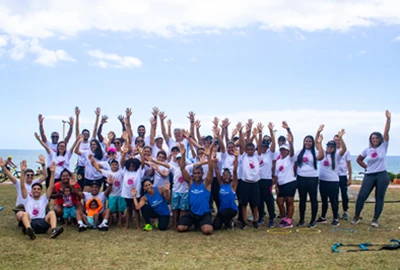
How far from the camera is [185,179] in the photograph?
839cm

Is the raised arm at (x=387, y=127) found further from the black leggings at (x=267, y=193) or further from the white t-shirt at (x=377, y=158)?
the black leggings at (x=267, y=193)

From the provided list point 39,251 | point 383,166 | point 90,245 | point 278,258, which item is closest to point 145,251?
point 90,245

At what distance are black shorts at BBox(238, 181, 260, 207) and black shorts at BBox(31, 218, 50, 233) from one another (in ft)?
13.2

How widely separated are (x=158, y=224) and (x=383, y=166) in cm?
504

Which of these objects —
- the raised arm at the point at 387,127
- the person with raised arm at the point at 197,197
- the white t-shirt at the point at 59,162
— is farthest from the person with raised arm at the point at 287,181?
the white t-shirt at the point at 59,162

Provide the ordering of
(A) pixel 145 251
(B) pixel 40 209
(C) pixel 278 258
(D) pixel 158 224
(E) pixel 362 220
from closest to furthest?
(C) pixel 278 258 → (A) pixel 145 251 → (B) pixel 40 209 → (D) pixel 158 224 → (E) pixel 362 220

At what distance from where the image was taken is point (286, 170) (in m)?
8.61

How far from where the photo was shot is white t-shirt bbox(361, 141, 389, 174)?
8516mm

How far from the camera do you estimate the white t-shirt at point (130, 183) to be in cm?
856

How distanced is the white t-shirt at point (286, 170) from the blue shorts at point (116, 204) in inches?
138

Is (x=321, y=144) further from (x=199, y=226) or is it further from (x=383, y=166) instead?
(x=199, y=226)

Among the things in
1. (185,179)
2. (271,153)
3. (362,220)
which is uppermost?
(271,153)

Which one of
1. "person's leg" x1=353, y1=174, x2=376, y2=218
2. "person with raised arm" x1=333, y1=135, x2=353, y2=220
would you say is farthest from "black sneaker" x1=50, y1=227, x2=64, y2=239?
"person with raised arm" x1=333, y1=135, x2=353, y2=220

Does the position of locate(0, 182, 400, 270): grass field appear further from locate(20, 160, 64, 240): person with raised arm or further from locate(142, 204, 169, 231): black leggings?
locate(142, 204, 169, 231): black leggings
